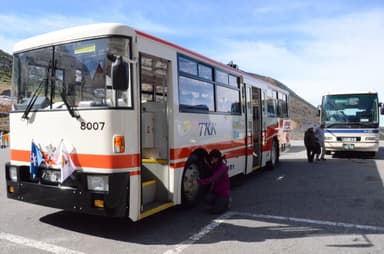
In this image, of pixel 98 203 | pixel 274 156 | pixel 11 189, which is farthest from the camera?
pixel 274 156

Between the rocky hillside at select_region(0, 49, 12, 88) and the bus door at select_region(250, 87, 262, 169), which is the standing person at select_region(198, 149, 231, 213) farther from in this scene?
the rocky hillside at select_region(0, 49, 12, 88)

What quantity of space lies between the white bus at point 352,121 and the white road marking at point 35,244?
43.0 ft

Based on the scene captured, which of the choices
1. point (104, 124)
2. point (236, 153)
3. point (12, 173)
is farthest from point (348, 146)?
point (12, 173)

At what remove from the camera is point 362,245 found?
4820 mm

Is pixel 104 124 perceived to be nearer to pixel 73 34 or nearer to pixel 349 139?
pixel 73 34

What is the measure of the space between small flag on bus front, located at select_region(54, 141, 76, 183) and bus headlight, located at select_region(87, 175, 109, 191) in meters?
0.33

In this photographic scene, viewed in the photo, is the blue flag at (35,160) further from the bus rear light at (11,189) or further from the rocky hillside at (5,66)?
the rocky hillside at (5,66)

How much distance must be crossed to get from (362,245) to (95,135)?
155 inches

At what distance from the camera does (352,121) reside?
1475 centimetres

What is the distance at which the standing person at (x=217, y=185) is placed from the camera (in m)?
6.43

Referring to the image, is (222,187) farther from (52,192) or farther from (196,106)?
(52,192)

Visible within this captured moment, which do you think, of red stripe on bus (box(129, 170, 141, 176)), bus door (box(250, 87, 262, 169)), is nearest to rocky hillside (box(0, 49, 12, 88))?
bus door (box(250, 87, 262, 169))

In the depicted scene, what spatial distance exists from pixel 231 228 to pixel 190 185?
4.32 feet

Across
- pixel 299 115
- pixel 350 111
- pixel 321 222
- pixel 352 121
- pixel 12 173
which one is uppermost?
pixel 299 115
